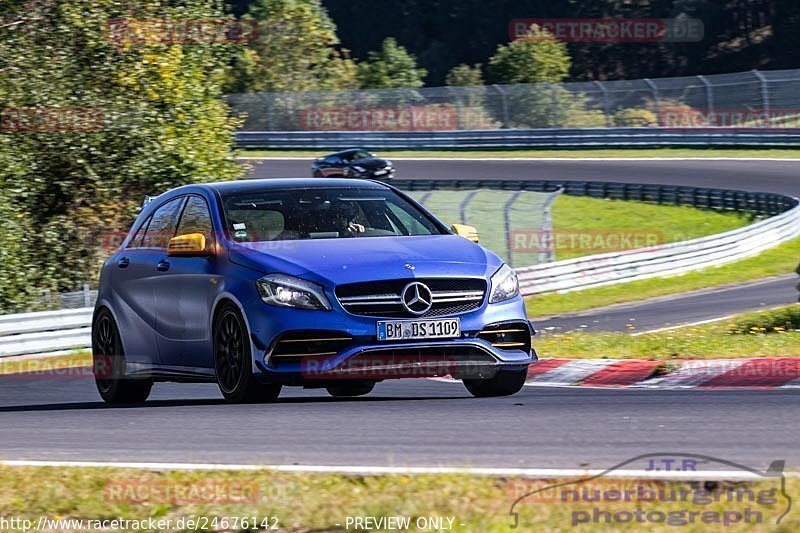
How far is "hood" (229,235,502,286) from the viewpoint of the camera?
7859 millimetres

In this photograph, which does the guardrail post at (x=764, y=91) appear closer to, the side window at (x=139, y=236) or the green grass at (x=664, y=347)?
the green grass at (x=664, y=347)

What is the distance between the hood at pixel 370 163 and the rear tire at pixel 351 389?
119 ft

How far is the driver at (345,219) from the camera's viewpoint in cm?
881

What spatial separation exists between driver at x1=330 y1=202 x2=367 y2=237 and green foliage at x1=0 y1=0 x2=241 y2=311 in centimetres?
1659

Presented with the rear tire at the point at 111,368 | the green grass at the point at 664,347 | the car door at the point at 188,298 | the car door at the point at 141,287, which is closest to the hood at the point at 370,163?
the green grass at the point at 664,347

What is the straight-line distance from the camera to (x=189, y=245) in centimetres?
852

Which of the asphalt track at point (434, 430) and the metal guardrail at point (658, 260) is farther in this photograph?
the metal guardrail at point (658, 260)

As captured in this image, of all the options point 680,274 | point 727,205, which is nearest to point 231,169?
point 680,274

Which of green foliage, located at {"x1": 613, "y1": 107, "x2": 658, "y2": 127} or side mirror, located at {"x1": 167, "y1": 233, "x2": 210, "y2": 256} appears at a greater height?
side mirror, located at {"x1": 167, "y1": 233, "x2": 210, "y2": 256}

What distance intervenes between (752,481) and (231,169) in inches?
901

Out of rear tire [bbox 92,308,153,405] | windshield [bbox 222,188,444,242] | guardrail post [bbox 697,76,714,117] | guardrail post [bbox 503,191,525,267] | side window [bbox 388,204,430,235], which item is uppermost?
windshield [bbox 222,188,444,242]

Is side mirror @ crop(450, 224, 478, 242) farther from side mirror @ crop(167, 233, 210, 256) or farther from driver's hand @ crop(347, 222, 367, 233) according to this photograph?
side mirror @ crop(167, 233, 210, 256)

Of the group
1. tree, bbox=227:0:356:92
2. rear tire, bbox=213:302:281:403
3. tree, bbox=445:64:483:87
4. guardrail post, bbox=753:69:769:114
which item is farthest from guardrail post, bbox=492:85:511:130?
rear tire, bbox=213:302:281:403

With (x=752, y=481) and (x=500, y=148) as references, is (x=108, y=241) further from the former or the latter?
(x=500, y=148)
